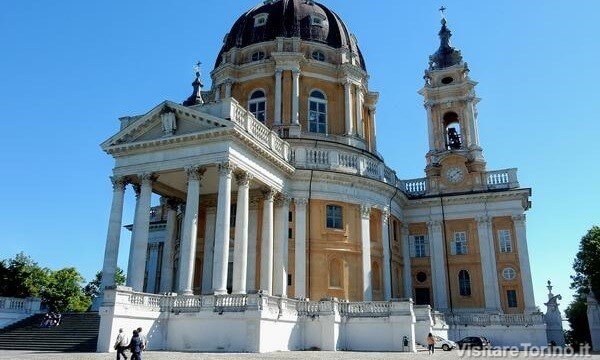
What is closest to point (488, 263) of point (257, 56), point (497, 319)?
point (497, 319)

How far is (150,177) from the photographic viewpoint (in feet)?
81.4

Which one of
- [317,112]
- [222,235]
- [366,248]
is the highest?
[317,112]

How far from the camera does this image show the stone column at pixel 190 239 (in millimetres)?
22281

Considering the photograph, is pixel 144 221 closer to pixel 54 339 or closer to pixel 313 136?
pixel 54 339

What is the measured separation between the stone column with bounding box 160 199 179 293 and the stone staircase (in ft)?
13.8

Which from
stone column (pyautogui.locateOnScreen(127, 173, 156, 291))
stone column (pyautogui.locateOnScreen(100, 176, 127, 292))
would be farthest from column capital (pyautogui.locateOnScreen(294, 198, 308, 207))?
stone column (pyautogui.locateOnScreen(100, 176, 127, 292))

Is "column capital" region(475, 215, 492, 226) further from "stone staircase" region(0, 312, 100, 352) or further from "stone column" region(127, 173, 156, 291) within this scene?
"stone staircase" region(0, 312, 100, 352)

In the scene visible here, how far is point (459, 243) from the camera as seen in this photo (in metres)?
34.5

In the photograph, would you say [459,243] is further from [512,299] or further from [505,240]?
[512,299]

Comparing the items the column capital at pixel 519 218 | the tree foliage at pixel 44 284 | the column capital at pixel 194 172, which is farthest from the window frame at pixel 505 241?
the tree foliage at pixel 44 284

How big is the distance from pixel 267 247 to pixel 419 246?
512 inches

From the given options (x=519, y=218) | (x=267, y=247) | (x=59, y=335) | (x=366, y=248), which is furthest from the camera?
(x=519, y=218)

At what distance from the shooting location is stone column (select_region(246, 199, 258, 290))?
90.0 feet

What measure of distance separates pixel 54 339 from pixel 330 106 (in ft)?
70.6
